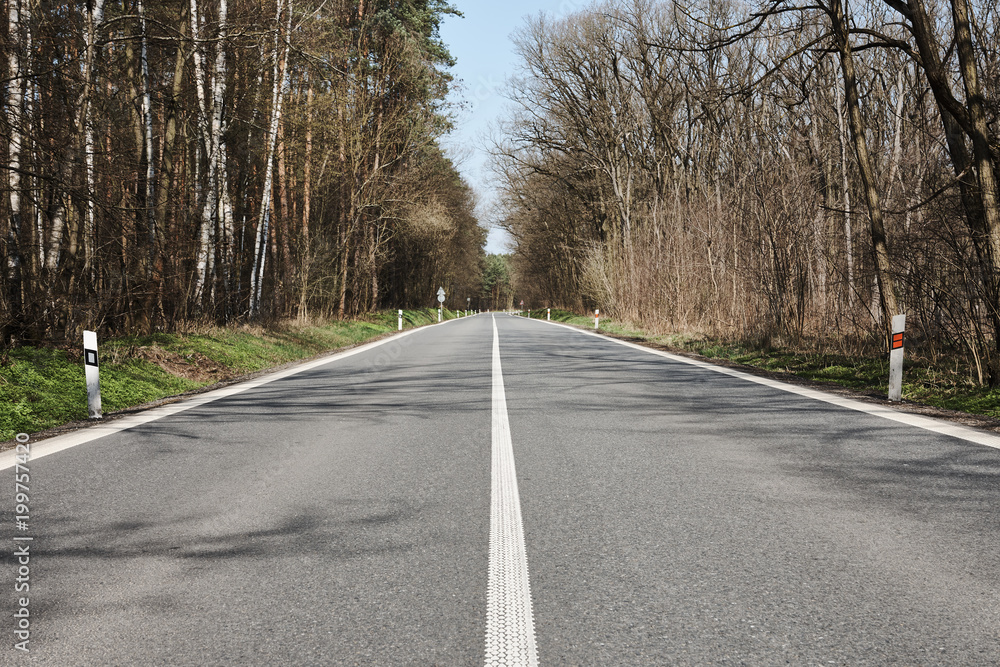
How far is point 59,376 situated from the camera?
881 cm

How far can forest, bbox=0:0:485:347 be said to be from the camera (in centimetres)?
972

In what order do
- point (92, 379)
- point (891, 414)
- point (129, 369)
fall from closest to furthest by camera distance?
point (891, 414) < point (92, 379) < point (129, 369)

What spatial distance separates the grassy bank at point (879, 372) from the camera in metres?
8.45

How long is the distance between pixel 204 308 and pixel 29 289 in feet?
20.2

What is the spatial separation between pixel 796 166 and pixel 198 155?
14.2m

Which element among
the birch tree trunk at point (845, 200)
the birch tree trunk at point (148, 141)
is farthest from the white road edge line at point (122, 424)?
the birch tree trunk at point (845, 200)

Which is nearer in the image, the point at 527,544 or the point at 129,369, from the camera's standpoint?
the point at 527,544

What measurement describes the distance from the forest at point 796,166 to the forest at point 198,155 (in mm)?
8100

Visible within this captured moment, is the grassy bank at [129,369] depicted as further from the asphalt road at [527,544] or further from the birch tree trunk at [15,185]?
the asphalt road at [527,544]

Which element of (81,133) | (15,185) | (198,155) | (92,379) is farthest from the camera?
(198,155)

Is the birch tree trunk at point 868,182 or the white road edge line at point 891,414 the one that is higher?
the birch tree trunk at point 868,182

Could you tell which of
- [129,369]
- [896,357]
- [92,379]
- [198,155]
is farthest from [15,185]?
[896,357]

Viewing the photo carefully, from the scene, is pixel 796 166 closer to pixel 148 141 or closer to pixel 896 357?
pixel 896 357

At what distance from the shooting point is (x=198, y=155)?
16.5 meters
